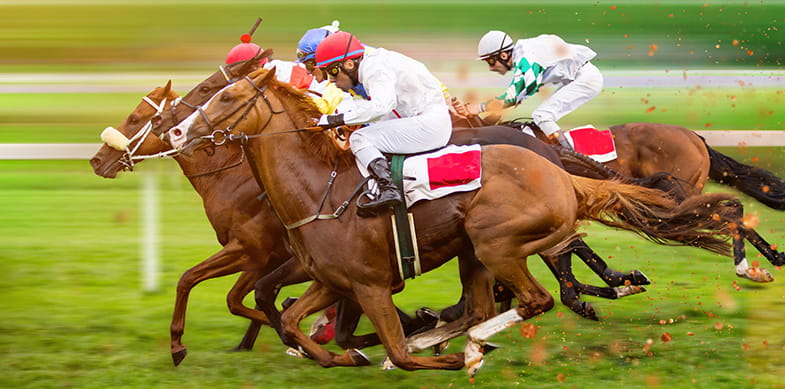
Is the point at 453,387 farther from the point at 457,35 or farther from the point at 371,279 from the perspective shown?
the point at 457,35

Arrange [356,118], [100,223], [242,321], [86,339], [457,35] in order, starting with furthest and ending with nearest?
[457,35] → [100,223] → [242,321] → [86,339] → [356,118]

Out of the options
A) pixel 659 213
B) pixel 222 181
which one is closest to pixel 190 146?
pixel 222 181

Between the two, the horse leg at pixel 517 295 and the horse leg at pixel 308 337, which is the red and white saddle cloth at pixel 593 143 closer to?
the horse leg at pixel 517 295

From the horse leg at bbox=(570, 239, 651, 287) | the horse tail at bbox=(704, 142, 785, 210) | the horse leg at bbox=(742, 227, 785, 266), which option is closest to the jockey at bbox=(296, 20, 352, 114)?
the horse leg at bbox=(570, 239, 651, 287)

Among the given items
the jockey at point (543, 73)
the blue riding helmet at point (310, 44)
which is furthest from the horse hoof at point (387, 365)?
the blue riding helmet at point (310, 44)

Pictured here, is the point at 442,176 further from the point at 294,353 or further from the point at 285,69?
the point at 285,69

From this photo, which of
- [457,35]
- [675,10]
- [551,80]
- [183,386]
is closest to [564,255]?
[551,80]

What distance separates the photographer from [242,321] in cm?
588

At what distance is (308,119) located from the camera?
4.49 m

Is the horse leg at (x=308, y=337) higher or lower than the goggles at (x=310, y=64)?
lower

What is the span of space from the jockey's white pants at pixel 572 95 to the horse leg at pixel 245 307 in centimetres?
197

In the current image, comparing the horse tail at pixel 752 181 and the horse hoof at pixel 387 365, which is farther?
the horse tail at pixel 752 181

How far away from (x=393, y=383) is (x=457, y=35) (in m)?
20.4

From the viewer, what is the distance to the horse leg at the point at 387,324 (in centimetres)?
423
